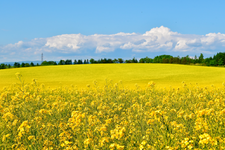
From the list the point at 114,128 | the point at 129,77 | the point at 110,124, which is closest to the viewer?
the point at 110,124

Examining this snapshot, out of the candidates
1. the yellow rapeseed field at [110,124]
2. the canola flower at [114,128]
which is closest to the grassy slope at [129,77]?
the yellow rapeseed field at [110,124]

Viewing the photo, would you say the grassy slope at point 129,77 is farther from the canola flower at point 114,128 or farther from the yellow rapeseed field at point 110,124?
the canola flower at point 114,128

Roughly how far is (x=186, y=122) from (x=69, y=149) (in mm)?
3129

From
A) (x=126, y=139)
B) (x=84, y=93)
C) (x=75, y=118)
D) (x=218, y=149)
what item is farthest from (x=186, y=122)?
(x=84, y=93)

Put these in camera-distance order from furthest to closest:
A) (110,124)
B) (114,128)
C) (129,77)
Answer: (129,77), (114,128), (110,124)

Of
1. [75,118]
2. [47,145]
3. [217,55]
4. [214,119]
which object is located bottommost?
[47,145]

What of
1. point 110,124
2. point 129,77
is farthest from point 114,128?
point 129,77

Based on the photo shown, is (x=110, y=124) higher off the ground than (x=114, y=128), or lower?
higher

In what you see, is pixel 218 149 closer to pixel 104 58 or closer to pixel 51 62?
pixel 104 58

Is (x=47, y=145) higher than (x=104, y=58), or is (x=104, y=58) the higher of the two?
(x=104, y=58)

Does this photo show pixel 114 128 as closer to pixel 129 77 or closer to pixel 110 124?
pixel 110 124

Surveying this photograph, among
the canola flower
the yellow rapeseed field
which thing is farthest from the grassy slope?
the canola flower

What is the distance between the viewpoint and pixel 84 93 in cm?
1066

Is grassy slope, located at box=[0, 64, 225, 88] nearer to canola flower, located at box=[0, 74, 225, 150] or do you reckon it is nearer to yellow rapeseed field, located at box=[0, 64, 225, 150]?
yellow rapeseed field, located at box=[0, 64, 225, 150]
